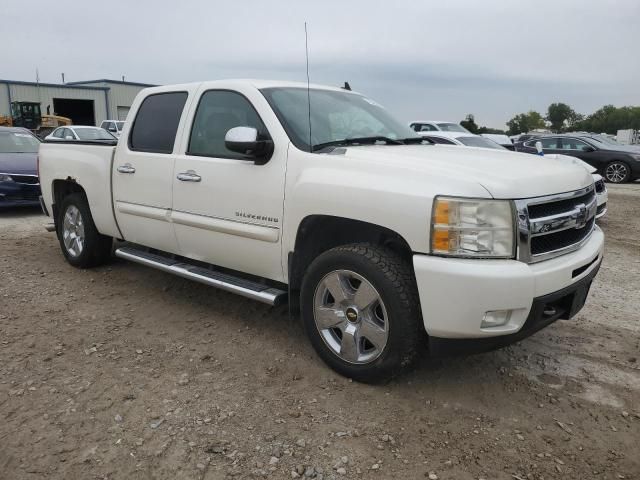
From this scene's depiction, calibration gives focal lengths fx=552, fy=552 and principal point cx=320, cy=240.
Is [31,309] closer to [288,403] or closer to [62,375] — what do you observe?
[62,375]

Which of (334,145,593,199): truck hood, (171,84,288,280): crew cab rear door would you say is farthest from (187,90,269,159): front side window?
(334,145,593,199): truck hood

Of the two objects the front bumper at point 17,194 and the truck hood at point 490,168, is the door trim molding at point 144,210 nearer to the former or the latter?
the truck hood at point 490,168

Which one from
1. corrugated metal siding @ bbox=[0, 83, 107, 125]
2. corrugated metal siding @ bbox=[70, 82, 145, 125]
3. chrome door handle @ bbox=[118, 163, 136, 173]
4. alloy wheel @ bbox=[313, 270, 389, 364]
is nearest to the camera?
alloy wheel @ bbox=[313, 270, 389, 364]

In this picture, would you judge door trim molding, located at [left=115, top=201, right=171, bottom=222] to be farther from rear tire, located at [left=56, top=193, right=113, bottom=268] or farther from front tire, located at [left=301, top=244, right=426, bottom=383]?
front tire, located at [left=301, top=244, right=426, bottom=383]

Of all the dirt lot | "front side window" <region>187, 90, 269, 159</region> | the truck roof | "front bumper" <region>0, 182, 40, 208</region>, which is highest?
the truck roof

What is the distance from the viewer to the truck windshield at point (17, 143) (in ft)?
34.0

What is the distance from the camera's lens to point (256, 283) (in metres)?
3.98

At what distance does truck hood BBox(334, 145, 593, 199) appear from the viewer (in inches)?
113

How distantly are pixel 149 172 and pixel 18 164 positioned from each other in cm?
621

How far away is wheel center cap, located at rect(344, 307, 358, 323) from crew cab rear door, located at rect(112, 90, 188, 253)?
1.84 metres

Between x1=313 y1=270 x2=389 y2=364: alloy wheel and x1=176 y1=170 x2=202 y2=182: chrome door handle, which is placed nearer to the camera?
x1=313 y1=270 x2=389 y2=364: alloy wheel

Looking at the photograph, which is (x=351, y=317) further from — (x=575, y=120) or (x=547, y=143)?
(x=575, y=120)

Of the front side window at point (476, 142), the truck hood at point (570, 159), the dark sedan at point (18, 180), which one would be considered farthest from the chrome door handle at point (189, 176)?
the front side window at point (476, 142)

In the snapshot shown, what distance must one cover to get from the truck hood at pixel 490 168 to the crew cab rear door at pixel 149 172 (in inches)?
66.0
